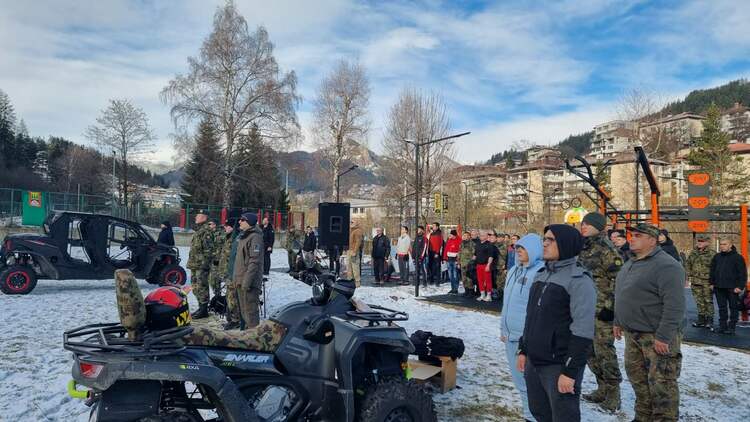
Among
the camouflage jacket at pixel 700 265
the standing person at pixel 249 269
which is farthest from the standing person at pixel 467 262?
the standing person at pixel 249 269

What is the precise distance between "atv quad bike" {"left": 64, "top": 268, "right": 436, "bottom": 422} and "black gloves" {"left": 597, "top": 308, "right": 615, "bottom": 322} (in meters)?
2.28

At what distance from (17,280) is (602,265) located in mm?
10324

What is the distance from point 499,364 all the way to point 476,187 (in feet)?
127

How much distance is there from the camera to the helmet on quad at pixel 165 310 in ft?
9.91

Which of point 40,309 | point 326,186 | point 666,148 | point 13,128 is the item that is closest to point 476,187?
point 326,186

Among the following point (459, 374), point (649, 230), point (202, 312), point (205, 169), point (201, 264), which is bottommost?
point (459, 374)

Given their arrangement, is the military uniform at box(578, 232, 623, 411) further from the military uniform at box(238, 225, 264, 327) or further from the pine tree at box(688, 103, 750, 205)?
the pine tree at box(688, 103, 750, 205)

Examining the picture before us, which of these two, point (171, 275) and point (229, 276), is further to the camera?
point (171, 275)

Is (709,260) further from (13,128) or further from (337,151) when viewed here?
(13,128)

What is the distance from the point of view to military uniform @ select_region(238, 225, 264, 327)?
6.89 m

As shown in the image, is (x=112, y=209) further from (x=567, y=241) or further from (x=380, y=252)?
(x=567, y=241)

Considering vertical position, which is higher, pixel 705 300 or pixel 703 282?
pixel 703 282

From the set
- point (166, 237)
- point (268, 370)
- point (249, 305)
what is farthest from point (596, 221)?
point (166, 237)

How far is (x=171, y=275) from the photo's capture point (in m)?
11.6
